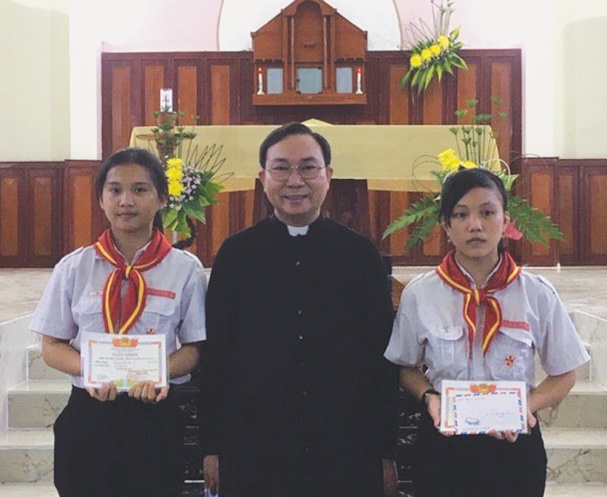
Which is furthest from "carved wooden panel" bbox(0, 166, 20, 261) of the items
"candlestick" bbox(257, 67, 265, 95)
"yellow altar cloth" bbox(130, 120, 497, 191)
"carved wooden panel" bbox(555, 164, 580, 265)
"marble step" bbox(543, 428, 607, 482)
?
"marble step" bbox(543, 428, 607, 482)

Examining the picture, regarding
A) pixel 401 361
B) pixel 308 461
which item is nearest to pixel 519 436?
pixel 401 361

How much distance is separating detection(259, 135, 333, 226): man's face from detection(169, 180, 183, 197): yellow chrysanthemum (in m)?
1.94

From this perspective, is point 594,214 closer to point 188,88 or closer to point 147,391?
point 188,88

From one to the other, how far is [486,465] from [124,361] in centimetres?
95

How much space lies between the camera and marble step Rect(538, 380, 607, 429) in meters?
3.63

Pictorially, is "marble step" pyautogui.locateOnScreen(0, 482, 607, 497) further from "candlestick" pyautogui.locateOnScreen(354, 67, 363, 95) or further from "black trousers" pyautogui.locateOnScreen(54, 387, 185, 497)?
"candlestick" pyautogui.locateOnScreen(354, 67, 363, 95)

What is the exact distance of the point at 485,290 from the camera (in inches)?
84.7

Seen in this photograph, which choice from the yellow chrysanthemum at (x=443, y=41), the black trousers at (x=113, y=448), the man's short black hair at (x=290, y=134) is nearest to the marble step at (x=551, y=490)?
the black trousers at (x=113, y=448)

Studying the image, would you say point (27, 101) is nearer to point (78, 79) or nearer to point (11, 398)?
point (78, 79)

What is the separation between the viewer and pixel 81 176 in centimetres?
874

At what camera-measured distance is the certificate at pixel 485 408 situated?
197 cm

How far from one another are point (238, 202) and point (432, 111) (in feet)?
7.63

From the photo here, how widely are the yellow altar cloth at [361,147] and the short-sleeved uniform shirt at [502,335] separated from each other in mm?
3149

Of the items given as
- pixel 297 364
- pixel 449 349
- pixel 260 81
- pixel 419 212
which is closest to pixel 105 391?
pixel 297 364
